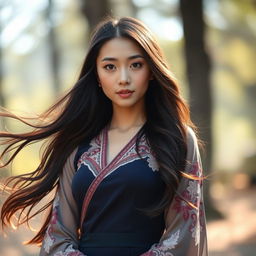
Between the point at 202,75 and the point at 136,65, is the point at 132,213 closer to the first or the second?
the point at 136,65

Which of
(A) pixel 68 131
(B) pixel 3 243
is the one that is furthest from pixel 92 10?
(A) pixel 68 131

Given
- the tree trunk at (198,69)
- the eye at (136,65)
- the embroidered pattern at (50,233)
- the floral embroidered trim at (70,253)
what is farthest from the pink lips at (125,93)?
the tree trunk at (198,69)

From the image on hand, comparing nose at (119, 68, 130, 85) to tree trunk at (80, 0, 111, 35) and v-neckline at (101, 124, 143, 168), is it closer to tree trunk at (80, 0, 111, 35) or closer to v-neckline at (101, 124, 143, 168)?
v-neckline at (101, 124, 143, 168)

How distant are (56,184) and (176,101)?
0.77m

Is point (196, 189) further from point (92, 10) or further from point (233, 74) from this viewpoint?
point (233, 74)

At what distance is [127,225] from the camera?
350 cm

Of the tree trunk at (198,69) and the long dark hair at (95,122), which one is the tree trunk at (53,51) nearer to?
the tree trunk at (198,69)

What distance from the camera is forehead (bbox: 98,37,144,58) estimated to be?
142 inches

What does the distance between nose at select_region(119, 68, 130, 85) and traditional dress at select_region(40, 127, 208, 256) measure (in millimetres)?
321

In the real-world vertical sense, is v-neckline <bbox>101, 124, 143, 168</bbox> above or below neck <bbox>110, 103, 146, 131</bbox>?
below

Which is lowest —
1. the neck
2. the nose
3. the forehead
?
the neck

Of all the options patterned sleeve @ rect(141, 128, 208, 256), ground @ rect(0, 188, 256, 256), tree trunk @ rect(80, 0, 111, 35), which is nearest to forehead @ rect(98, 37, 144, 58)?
patterned sleeve @ rect(141, 128, 208, 256)

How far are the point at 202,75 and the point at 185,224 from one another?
8.18 metres

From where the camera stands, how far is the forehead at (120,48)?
11.9 ft
